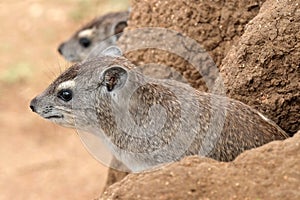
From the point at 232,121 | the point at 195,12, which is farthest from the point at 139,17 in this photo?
the point at 232,121

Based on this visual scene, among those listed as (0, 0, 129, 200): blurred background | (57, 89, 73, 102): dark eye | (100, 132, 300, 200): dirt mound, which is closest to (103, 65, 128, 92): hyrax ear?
(57, 89, 73, 102): dark eye

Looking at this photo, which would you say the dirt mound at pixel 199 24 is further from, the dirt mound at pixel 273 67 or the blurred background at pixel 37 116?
the blurred background at pixel 37 116

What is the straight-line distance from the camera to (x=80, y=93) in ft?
15.9

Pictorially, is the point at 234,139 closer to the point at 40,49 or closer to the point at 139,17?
the point at 139,17

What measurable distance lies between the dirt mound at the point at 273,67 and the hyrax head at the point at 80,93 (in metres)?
0.62

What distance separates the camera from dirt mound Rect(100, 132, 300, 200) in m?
3.43

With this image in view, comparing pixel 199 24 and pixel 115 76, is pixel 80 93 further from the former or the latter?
pixel 199 24

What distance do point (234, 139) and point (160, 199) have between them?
104 centimetres

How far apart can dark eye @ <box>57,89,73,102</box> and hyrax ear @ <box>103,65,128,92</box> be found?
273 millimetres

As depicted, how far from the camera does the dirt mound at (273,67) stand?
15.6 ft

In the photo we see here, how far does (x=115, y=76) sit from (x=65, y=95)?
1.23 ft

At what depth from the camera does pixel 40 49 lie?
1068 cm

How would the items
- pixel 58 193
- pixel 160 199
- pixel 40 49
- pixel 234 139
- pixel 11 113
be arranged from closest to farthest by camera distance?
pixel 160 199, pixel 234 139, pixel 58 193, pixel 11 113, pixel 40 49

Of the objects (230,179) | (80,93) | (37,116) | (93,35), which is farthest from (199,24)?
(37,116)
